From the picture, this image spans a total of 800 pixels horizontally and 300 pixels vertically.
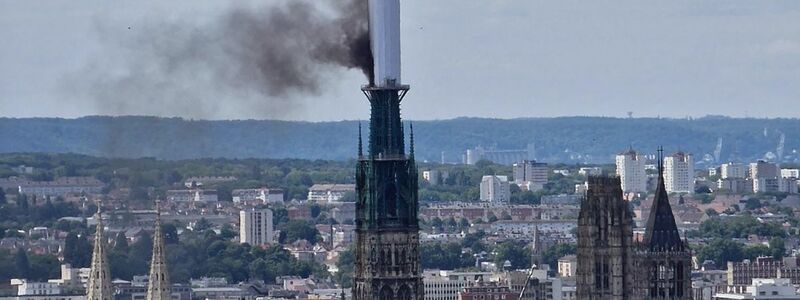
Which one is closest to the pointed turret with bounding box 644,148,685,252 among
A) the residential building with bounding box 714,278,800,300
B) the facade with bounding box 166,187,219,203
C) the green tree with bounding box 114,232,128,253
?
the green tree with bounding box 114,232,128,253

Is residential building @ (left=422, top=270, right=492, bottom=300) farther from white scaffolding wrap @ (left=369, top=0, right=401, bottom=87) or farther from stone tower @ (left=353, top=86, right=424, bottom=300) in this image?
stone tower @ (left=353, top=86, right=424, bottom=300)

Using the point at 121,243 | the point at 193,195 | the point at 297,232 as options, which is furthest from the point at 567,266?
the point at 297,232

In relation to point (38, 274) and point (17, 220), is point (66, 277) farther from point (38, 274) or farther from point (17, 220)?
point (17, 220)

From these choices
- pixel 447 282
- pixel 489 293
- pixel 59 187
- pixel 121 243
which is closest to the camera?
pixel 121 243

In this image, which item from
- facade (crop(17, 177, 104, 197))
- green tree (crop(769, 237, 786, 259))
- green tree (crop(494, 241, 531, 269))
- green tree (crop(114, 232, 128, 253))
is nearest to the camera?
green tree (crop(114, 232, 128, 253))

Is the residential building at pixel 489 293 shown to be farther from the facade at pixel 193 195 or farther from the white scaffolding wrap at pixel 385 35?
the white scaffolding wrap at pixel 385 35

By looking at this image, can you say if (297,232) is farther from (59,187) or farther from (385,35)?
(385,35)
